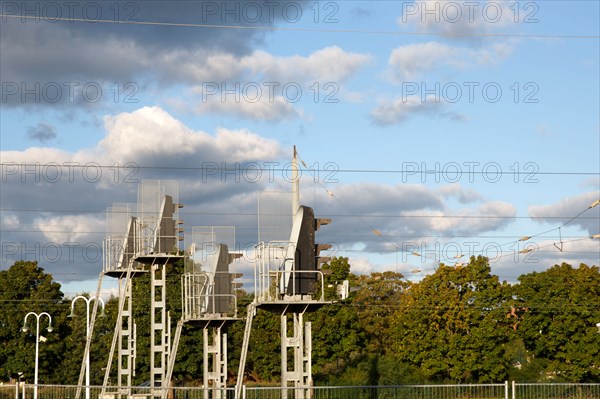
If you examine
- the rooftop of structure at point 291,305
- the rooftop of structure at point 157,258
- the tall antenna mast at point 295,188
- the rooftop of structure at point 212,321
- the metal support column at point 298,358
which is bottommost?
the metal support column at point 298,358

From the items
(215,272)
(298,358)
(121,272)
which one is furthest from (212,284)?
(298,358)

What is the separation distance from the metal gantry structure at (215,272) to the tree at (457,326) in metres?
33.5

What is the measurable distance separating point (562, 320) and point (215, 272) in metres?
42.9

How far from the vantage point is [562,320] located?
3041 inches

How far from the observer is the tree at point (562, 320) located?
75562 millimetres

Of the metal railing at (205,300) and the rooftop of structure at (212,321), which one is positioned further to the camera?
the metal railing at (205,300)

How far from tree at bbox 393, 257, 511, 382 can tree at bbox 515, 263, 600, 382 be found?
199 centimetres

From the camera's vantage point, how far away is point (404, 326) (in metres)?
80.2

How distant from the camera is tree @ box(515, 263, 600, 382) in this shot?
7556 centimetres

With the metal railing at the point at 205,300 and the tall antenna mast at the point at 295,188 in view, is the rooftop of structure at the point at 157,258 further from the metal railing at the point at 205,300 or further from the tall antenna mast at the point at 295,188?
the tall antenna mast at the point at 295,188

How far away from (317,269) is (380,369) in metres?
46.3

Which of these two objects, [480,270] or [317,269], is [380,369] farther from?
[317,269]

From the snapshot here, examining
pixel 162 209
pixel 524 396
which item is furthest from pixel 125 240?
pixel 524 396

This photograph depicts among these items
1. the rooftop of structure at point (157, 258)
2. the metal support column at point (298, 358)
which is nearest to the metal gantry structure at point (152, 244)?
the rooftop of structure at point (157, 258)
